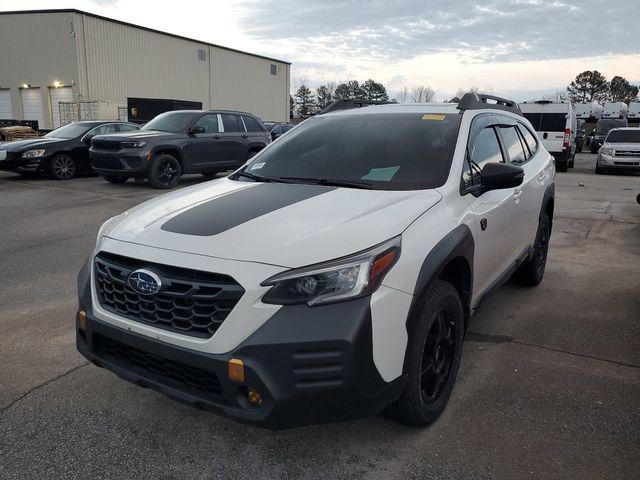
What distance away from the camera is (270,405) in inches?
81.3

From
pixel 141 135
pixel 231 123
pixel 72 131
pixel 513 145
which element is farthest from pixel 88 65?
pixel 513 145

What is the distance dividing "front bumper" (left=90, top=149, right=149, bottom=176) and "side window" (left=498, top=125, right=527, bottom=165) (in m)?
8.49

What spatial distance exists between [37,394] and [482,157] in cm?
316

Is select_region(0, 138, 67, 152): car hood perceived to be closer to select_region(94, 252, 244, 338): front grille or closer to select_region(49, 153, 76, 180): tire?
select_region(49, 153, 76, 180): tire

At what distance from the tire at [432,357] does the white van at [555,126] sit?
54.5ft

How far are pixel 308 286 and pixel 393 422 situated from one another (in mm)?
1101

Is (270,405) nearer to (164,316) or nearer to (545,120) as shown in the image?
(164,316)

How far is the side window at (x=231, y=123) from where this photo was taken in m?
12.8

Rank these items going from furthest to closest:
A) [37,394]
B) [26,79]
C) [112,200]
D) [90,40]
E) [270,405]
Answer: [26,79], [90,40], [112,200], [37,394], [270,405]

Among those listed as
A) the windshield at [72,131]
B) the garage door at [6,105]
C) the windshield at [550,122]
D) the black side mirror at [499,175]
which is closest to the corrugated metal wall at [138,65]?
the garage door at [6,105]

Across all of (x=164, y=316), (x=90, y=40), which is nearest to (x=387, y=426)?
(x=164, y=316)

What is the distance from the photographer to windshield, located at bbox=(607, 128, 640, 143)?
1719cm

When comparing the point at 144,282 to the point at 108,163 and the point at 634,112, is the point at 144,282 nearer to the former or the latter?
the point at 108,163

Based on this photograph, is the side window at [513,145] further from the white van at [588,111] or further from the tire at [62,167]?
the white van at [588,111]
